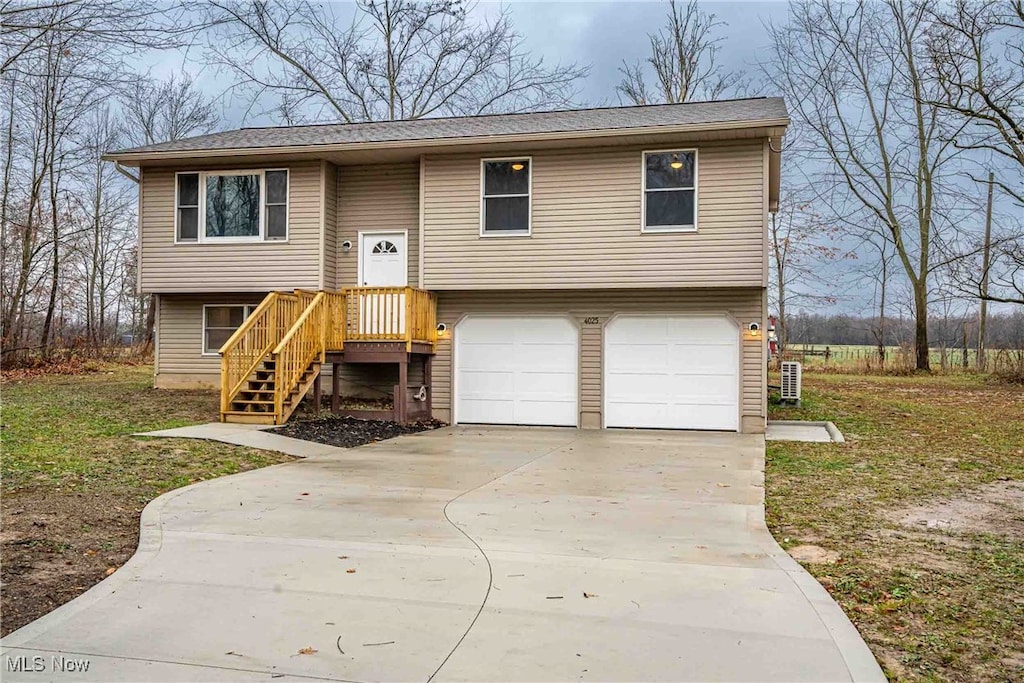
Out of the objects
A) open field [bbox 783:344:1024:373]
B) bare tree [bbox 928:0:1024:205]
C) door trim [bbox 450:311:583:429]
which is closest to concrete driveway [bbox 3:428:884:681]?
door trim [bbox 450:311:583:429]

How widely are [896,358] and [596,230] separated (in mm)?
17810

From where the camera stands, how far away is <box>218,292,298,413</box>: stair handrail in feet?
40.2

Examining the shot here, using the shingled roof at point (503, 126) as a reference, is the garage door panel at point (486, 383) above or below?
below

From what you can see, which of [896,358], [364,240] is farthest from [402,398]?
[896,358]

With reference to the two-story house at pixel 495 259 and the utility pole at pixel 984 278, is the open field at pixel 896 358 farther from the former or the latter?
the two-story house at pixel 495 259

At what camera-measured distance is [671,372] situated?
13.8 meters

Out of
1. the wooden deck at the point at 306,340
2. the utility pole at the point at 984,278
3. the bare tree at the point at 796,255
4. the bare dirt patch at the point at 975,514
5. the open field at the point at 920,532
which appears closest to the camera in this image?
the open field at the point at 920,532

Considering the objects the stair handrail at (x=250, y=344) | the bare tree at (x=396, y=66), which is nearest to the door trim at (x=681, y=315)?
the stair handrail at (x=250, y=344)

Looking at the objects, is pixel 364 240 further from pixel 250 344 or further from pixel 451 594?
pixel 451 594

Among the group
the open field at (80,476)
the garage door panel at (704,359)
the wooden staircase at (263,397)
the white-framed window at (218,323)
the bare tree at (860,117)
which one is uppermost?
the bare tree at (860,117)

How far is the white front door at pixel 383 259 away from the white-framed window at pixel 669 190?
4.56 meters

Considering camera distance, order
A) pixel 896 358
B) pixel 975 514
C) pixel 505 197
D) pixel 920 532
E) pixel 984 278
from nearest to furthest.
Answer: pixel 920 532 → pixel 975 514 → pixel 984 278 → pixel 505 197 → pixel 896 358

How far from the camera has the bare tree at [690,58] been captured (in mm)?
29406

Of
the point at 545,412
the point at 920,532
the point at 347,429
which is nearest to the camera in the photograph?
the point at 920,532
